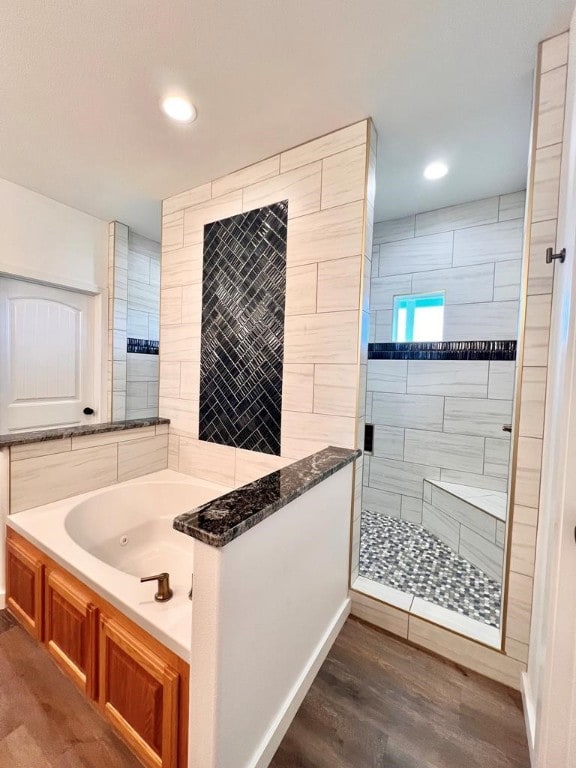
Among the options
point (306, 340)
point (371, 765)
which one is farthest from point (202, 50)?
point (371, 765)

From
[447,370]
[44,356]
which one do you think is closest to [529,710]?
[447,370]

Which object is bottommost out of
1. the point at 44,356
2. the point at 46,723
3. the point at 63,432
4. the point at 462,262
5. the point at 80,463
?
the point at 46,723

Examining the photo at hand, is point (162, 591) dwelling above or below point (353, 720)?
above

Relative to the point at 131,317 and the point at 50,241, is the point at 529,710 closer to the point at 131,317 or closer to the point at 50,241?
the point at 131,317

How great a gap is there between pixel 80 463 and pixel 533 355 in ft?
8.09

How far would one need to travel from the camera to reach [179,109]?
5.32 ft

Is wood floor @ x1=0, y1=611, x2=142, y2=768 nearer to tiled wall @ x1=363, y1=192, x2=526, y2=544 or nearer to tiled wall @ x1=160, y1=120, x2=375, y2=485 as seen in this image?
tiled wall @ x1=160, y1=120, x2=375, y2=485

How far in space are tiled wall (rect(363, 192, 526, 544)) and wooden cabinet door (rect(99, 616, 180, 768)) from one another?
2189mm

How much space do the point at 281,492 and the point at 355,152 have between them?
5.73ft

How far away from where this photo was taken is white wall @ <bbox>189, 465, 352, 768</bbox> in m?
0.84

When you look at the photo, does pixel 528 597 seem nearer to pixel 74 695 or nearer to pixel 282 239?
pixel 74 695

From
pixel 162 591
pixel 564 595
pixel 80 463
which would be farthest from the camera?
pixel 80 463

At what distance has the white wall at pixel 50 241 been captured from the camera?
7.58ft

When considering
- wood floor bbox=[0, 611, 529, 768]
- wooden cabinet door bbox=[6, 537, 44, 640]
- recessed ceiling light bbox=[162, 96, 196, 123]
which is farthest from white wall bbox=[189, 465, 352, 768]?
recessed ceiling light bbox=[162, 96, 196, 123]
